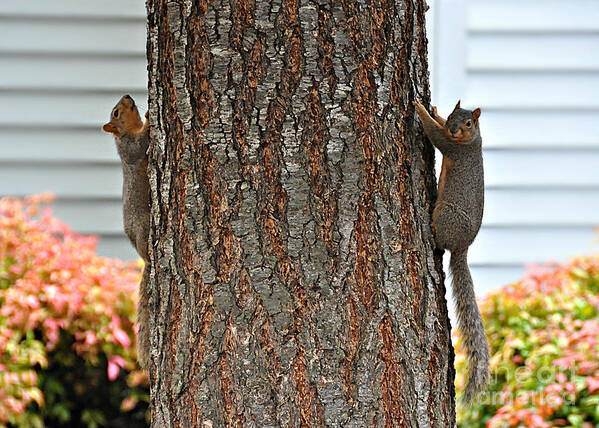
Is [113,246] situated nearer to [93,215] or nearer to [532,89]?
[93,215]

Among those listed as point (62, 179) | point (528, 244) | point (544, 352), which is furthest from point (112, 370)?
point (528, 244)

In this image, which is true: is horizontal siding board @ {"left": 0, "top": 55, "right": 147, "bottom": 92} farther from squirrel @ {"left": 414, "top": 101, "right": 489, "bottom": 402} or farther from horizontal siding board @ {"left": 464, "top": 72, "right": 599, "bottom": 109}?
squirrel @ {"left": 414, "top": 101, "right": 489, "bottom": 402}

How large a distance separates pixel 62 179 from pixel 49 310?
1.01 metres

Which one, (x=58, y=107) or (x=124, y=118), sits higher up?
(x=58, y=107)

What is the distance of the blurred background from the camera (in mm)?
4027

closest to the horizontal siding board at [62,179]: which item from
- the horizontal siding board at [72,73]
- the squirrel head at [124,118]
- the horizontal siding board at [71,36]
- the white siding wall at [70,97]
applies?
the white siding wall at [70,97]

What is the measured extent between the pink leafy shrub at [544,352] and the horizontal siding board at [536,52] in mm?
1105

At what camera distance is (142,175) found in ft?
5.94

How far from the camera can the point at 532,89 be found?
13.3 feet

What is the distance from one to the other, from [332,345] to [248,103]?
488mm

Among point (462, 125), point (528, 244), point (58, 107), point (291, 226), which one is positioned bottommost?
point (528, 244)

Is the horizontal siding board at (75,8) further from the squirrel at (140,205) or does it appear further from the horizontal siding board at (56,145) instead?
the squirrel at (140,205)

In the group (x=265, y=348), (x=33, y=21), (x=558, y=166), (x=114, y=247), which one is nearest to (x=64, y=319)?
(x=114, y=247)

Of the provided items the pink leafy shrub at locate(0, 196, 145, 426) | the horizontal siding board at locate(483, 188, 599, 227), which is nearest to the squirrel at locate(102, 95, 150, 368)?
the pink leafy shrub at locate(0, 196, 145, 426)
